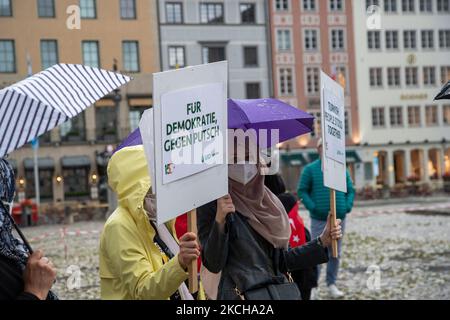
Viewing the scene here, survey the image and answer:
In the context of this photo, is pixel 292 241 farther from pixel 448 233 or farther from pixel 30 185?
pixel 30 185

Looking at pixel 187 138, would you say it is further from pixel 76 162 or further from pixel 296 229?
pixel 76 162

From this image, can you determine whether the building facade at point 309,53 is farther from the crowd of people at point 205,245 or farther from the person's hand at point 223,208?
the person's hand at point 223,208

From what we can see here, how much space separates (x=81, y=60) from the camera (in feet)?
119

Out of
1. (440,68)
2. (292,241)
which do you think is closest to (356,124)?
(440,68)

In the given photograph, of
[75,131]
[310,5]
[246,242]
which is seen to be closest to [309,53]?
[310,5]

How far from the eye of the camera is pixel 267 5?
158 ft

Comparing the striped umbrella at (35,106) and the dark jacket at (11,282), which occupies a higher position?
the striped umbrella at (35,106)

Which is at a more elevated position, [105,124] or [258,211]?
[258,211]

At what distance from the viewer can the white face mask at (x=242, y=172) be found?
367cm

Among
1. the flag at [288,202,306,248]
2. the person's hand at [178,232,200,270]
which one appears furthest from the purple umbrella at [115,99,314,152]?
the flag at [288,202,306,248]

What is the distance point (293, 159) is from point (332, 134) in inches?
1727

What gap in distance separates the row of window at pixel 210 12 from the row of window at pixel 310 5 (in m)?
2.40

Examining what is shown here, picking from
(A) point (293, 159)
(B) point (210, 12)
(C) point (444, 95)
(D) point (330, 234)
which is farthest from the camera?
(A) point (293, 159)

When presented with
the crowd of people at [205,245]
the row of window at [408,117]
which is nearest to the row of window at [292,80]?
the row of window at [408,117]
